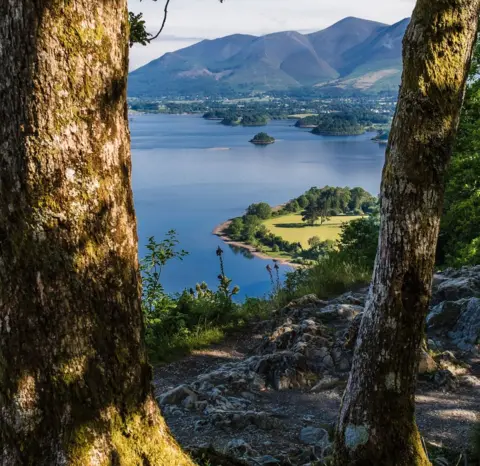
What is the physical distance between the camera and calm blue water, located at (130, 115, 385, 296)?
97.6ft

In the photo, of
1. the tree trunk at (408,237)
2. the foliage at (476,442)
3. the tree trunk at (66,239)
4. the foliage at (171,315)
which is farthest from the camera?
the foliage at (171,315)

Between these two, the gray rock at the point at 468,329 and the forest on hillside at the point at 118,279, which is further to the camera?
the gray rock at the point at 468,329

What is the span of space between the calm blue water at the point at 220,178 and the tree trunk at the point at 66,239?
13.3 m

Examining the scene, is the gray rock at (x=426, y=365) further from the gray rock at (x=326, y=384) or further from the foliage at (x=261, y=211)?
the foliage at (x=261, y=211)

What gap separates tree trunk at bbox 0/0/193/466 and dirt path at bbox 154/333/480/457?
1.54 meters

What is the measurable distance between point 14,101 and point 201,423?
3.13m

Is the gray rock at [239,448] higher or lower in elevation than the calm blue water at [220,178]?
higher

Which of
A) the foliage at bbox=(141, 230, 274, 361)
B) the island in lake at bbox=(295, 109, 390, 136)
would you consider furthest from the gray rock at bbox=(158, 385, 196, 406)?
the island in lake at bbox=(295, 109, 390, 136)

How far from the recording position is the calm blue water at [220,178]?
29750 mm

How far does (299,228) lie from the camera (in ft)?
111

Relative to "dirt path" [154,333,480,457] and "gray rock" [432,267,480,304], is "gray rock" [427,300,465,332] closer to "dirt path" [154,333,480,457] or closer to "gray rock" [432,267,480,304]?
"gray rock" [432,267,480,304]

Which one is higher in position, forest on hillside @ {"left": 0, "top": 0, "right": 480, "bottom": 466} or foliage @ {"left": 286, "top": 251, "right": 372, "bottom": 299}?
forest on hillside @ {"left": 0, "top": 0, "right": 480, "bottom": 466}

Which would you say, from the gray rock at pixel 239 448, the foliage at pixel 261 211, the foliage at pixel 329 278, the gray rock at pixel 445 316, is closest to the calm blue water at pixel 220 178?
the foliage at pixel 261 211

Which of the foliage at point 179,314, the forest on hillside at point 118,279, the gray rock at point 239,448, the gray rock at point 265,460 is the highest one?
the forest on hillside at point 118,279
